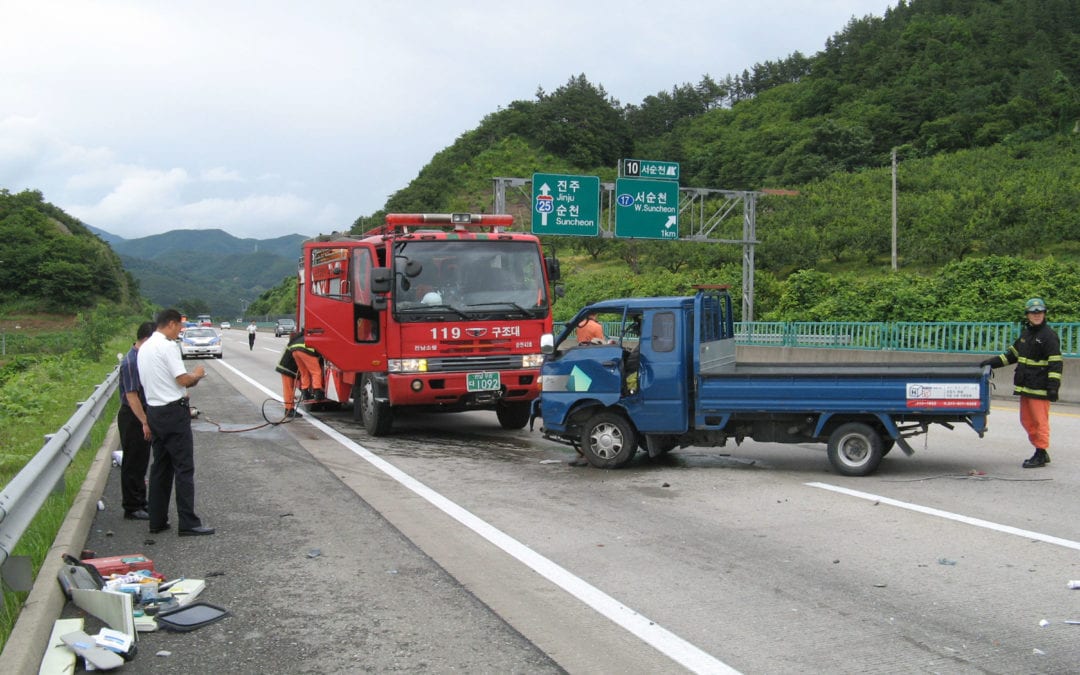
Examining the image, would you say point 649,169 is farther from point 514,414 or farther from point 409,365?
point 409,365

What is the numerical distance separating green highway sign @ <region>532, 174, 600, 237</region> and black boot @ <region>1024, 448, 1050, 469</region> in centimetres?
1950

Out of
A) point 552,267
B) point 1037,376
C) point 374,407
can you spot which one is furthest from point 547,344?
point 1037,376

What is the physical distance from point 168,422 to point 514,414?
7.17m

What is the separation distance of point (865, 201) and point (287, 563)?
6066cm

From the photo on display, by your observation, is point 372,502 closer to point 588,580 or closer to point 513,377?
point 588,580

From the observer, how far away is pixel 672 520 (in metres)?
7.40

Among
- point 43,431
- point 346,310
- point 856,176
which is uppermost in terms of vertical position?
point 856,176

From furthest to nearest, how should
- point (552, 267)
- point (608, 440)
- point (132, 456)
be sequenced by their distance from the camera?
point (552, 267) → point (608, 440) → point (132, 456)

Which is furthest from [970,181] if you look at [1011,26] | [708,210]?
[1011,26]

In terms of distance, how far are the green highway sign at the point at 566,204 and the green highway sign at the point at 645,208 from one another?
87cm

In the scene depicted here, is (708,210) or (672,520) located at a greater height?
(708,210)

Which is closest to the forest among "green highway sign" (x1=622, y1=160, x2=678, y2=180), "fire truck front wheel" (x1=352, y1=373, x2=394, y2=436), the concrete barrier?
"green highway sign" (x1=622, y1=160, x2=678, y2=180)

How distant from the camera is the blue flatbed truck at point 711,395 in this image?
888 centimetres

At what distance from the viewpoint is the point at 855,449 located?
9.19m
